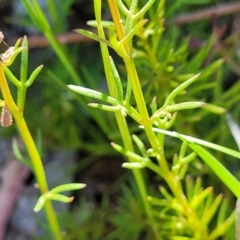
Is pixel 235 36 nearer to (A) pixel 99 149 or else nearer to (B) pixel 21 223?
(A) pixel 99 149

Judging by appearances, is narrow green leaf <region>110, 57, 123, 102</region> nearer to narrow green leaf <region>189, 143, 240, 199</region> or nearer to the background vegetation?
narrow green leaf <region>189, 143, 240, 199</region>

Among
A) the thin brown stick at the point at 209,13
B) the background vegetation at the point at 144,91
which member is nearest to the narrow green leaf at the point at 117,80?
the background vegetation at the point at 144,91

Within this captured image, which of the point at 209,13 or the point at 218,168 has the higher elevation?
the point at 209,13

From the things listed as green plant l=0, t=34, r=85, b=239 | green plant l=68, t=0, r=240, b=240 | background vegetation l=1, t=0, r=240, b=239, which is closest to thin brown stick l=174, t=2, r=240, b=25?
background vegetation l=1, t=0, r=240, b=239

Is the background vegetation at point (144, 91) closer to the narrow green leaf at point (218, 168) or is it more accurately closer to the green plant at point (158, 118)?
the green plant at point (158, 118)

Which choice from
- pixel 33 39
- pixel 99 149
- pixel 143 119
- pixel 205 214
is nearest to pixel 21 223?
pixel 99 149

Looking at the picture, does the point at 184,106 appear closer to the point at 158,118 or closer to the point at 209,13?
the point at 158,118

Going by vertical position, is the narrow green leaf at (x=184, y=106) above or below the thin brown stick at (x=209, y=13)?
below

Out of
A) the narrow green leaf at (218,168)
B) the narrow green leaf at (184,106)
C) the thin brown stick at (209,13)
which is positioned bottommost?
the narrow green leaf at (218,168)

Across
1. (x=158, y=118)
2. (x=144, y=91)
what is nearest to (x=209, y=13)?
(x=144, y=91)
